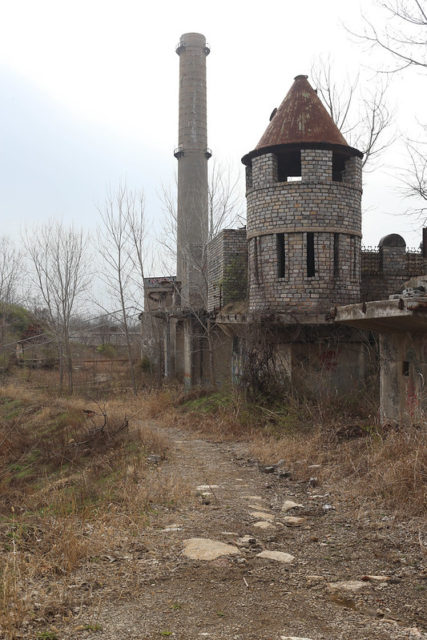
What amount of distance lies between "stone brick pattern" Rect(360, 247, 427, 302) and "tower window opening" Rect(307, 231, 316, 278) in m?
2.17

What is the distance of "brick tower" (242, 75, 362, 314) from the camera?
40.8 feet

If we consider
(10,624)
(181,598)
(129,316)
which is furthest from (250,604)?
(129,316)

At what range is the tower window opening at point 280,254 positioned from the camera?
12758 mm

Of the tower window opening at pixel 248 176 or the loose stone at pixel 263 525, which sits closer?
the loose stone at pixel 263 525

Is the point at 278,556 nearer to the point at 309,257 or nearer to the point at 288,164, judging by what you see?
the point at 309,257

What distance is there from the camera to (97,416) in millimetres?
13688

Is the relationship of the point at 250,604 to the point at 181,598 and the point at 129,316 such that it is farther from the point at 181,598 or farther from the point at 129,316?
the point at 129,316

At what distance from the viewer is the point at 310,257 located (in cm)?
1272

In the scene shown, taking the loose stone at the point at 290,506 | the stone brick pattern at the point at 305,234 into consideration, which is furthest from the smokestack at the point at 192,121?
the loose stone at the point at 290,506

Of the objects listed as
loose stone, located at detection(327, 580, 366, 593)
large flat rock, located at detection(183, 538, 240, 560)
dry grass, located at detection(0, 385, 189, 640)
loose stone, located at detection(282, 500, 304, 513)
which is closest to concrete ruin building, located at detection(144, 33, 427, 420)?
dry grass, located at detection(0, 385, 189, 640)

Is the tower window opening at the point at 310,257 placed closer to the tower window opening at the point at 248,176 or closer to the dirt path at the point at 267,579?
the tower window opening at the point at 248,176

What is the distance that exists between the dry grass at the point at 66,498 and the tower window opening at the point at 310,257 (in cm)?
513

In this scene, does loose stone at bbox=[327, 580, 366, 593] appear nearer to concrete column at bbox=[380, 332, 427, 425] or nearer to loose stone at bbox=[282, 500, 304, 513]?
loose stone at bbox=[282, 500, 304, 513]

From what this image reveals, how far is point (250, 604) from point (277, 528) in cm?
183
